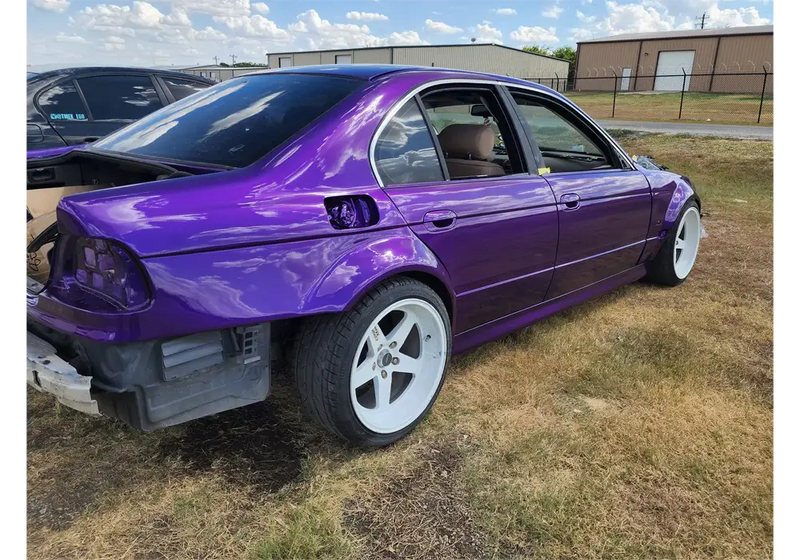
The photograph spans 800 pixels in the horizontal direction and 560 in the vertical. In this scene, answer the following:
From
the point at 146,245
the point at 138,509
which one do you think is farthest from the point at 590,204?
the point at 138,509

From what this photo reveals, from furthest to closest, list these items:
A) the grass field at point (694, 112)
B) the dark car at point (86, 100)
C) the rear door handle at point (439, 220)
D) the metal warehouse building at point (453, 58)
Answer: the metal warehouse building at point (453, 58) → the grass field at point (694, 112) → the dark car at point (86, 100) → the rear door handle at point (439, 220)

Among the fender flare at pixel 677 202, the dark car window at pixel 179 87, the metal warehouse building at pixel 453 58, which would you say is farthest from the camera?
the metal warehouse building at pixel 453 58

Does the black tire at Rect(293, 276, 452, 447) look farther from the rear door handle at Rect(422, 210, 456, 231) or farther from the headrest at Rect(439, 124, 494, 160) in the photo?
the headrest at Rect(439, 124, 494, 160)

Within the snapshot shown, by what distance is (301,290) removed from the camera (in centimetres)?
203

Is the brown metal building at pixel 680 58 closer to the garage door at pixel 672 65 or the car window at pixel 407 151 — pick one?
the garage door at pixel 672 65

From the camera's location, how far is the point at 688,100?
2998 centimetres

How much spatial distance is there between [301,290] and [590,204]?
2058 millimetres

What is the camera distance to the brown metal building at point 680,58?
37.0 metres

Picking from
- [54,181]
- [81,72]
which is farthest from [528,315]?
[81,72]

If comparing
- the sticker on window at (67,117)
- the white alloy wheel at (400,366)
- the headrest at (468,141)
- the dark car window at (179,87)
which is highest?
the dark car window at (179,87)

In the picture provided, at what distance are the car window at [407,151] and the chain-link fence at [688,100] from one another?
15798 mm

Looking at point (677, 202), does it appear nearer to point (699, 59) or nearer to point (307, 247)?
point (307, 247)

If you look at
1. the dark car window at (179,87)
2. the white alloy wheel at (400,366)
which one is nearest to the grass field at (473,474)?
the white alloy wheel at (400,366)

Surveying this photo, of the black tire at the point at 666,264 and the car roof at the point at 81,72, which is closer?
the black tire at the point at 666,264
